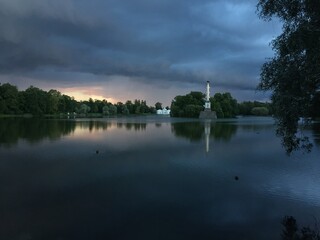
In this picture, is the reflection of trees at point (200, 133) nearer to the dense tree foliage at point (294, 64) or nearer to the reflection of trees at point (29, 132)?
the reflection of trees at point (29, 132)

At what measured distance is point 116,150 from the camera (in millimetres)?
43281

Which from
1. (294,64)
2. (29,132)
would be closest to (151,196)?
(294,64)

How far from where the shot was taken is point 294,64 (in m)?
13.9

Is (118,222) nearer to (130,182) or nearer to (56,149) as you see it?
(130,182)

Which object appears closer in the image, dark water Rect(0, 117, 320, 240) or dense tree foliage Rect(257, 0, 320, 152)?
dense tree foliage Rect(257, 0, 320, 152)

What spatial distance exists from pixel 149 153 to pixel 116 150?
5004 millimetres

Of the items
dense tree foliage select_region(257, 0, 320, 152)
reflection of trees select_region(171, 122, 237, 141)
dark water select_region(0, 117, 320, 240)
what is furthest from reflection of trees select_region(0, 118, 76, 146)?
dense tree foliage select_region(257, 0, 320, 152)

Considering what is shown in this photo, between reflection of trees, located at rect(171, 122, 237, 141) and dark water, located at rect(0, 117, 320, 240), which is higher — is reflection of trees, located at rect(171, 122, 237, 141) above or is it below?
above

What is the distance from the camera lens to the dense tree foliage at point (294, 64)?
496 inches

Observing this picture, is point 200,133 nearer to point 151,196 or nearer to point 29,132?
point 29,132

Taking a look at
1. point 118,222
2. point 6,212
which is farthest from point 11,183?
point 118,222

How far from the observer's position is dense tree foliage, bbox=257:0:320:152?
496 inches

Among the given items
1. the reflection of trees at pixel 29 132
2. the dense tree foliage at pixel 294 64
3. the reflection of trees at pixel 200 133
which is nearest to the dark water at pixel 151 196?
the dense tree foliage at pixel 294 64

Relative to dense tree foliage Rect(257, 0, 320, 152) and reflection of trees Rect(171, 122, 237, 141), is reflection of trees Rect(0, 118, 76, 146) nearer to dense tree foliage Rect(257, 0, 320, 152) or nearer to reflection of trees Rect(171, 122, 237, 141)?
reflection of trees Rect(171, 122, 237, 141)
